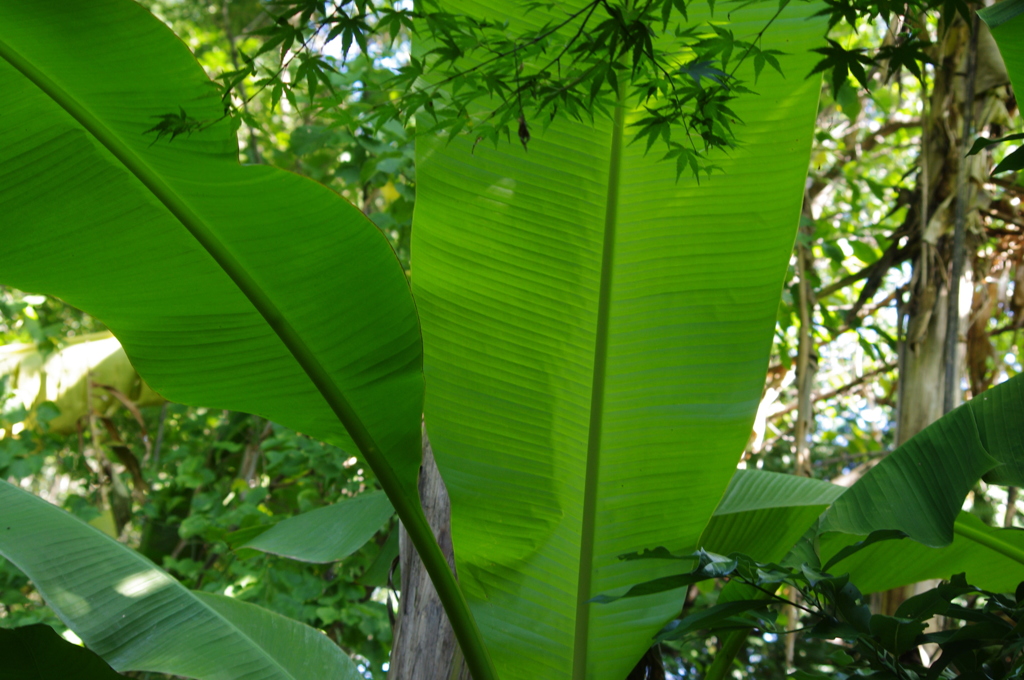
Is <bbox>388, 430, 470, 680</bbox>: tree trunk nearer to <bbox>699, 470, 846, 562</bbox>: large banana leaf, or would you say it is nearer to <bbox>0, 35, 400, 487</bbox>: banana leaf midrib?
<bbox>0, 35, 400, 487</bbox>: banana leaf midrib

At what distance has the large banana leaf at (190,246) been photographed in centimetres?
118

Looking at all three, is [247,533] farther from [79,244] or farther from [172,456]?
[172,456]

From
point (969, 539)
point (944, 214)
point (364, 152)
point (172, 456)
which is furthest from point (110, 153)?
point (172, 456)

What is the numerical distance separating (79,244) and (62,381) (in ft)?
9.18

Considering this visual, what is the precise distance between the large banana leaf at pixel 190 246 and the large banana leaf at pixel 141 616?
366mm

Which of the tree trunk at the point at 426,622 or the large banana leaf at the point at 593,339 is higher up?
the large banana leaf at the point at 593,339

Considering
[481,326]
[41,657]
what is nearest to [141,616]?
[41,657]

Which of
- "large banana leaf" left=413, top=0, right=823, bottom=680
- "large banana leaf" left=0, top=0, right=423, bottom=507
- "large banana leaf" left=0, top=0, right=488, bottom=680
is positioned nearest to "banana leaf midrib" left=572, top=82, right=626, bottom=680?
"large banana leaf" left=413, top=0, right=823, bottom=680

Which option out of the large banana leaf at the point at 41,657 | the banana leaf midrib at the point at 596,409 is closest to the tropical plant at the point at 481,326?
the banana leaf midrib at the point at 596,409

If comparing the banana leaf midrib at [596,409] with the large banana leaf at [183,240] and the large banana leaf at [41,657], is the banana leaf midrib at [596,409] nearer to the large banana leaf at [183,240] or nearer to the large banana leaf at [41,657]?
the large banana leaf at [183,240]

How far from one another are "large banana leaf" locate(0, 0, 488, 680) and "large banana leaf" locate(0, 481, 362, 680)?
0.37 meters

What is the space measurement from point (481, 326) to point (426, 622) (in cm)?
65

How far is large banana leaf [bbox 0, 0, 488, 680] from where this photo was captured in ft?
3.88

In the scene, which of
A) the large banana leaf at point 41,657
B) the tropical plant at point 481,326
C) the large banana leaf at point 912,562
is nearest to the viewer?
the large banana leaf at point 41,657
